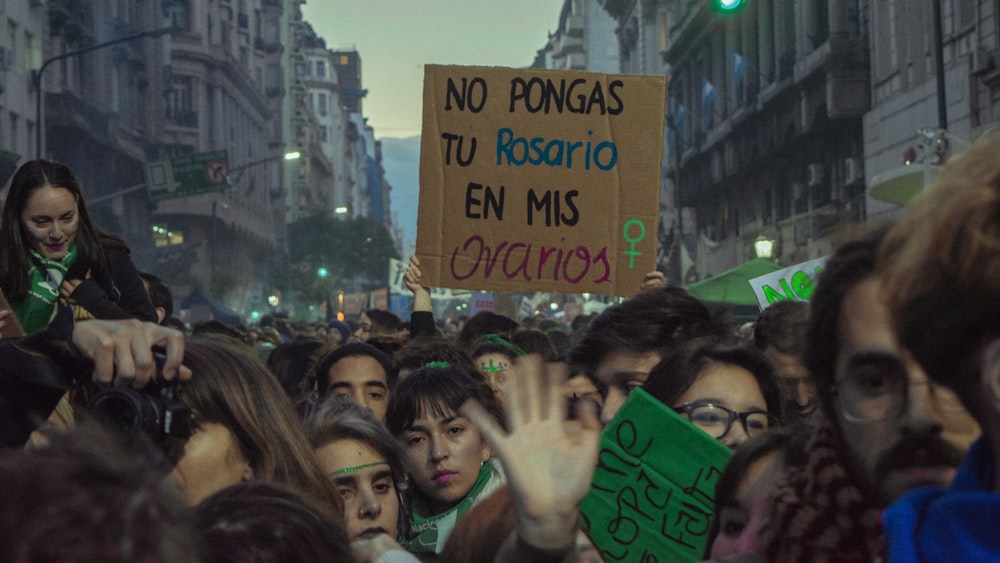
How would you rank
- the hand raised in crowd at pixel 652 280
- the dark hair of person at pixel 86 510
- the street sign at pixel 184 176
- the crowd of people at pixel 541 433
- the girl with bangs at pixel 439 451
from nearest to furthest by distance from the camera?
the dark hair of person at pixel 86 510
the crowd of people at pixel 541 433
the girl with bangs at pixel 439 451
the hand raised in crowd at pixel 652 280
the street sign at pixel 184 176

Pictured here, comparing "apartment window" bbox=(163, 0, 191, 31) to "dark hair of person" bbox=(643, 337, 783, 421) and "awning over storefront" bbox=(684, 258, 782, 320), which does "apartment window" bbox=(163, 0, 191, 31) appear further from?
"dark hair of person" bbox=(643, 337, 783, 421)

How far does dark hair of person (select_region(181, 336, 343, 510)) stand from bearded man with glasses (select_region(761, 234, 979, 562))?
47.0 inches

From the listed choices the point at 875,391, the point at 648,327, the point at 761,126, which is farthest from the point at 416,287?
the point at 761,126

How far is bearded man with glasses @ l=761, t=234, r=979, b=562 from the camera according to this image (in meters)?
1.68

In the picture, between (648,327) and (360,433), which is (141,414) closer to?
(360,433)

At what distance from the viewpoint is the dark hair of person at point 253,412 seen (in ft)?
8.97

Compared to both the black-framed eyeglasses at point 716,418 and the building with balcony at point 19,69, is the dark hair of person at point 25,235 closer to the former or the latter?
the black-framed eyeglasses at point 716,418

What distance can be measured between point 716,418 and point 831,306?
5.84 ft

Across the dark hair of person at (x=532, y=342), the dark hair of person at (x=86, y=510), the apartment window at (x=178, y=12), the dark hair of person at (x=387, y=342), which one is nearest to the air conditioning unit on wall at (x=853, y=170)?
the dark hair of person at (x=532, y=342)

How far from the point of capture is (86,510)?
3.75ft

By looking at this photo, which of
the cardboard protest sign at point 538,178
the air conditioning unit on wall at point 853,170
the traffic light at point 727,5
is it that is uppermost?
the air conditioning unit on wall at point 853,170

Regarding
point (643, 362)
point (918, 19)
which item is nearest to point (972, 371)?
point (643, 362)

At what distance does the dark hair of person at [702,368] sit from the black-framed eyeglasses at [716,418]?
74 mm

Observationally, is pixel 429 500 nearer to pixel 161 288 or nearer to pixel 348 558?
pixel 348 558
